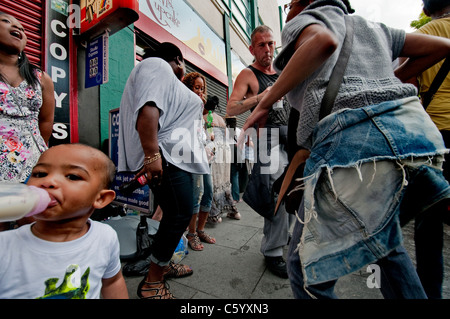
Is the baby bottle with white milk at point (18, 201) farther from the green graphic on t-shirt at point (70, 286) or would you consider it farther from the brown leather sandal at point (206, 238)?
the brown leather sandal at point (206, 238)

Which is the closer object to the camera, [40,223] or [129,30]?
[40,223]

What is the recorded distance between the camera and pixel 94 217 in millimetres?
3084

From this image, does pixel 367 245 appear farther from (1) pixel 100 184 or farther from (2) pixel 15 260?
(2) pixel 15 260

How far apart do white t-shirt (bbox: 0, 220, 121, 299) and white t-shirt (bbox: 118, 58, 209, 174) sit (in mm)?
745

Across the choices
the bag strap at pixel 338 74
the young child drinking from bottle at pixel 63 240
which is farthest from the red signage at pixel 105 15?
the bag strap at pixel 338 74

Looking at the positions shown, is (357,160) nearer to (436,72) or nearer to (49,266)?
(49,266)

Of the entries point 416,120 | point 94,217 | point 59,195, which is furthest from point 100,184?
point 94,217

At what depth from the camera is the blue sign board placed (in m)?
2.95

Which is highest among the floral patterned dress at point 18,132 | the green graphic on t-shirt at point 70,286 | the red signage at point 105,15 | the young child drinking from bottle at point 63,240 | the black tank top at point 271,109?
the red signage at point 105,15

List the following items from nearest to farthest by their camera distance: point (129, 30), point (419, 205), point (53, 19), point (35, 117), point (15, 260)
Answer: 1. point (15, 260)
2. point (419, 205)
3. point (35, 117)
4. point (53, 19)
5. point (129, 30)

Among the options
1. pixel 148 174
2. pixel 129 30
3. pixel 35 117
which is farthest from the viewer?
pixel 129 30

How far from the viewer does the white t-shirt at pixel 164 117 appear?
1436 mm

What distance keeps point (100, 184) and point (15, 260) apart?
385mm

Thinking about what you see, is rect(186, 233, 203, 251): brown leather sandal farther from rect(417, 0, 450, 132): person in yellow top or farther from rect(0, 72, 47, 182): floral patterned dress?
rect(417, 0, 450, 132): person in yellow top
